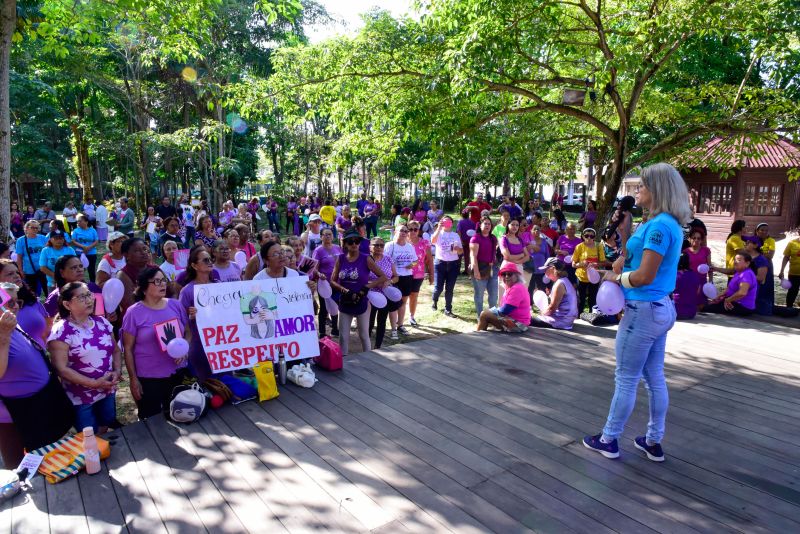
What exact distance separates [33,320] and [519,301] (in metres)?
5.14

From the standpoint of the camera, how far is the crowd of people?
318 centimetres

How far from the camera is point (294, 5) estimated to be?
Answer: 8250mm

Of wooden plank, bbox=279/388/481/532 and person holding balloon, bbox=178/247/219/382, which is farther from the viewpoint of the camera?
person holding balloon, bbox=178/247/219/382

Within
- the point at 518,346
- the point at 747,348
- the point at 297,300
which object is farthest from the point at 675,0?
the point at 297,300

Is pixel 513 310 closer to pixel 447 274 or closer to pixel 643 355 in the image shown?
pixel 447 274

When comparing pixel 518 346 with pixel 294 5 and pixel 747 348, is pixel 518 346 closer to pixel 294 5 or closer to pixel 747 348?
pixel 747 348

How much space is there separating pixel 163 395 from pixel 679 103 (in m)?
11.3

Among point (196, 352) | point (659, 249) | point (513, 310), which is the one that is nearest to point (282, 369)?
point (196, 352)

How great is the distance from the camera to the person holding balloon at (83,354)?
3.63m

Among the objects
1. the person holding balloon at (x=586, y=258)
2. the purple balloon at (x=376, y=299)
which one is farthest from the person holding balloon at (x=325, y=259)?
the person holding balloon at (x=586, y=258)

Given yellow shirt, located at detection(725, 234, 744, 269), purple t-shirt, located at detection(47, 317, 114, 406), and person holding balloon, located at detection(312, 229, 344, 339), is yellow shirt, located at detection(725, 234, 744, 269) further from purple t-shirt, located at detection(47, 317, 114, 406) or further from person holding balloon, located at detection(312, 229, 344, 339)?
purple t-shirt, located at detection(47, 317, 114, 406)

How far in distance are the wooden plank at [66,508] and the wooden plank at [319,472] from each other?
1.24 meters

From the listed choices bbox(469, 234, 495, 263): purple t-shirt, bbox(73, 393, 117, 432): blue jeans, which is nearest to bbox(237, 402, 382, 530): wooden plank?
bbox(73, 393, 117, 432): blue jeans

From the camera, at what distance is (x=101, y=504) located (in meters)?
3.12
